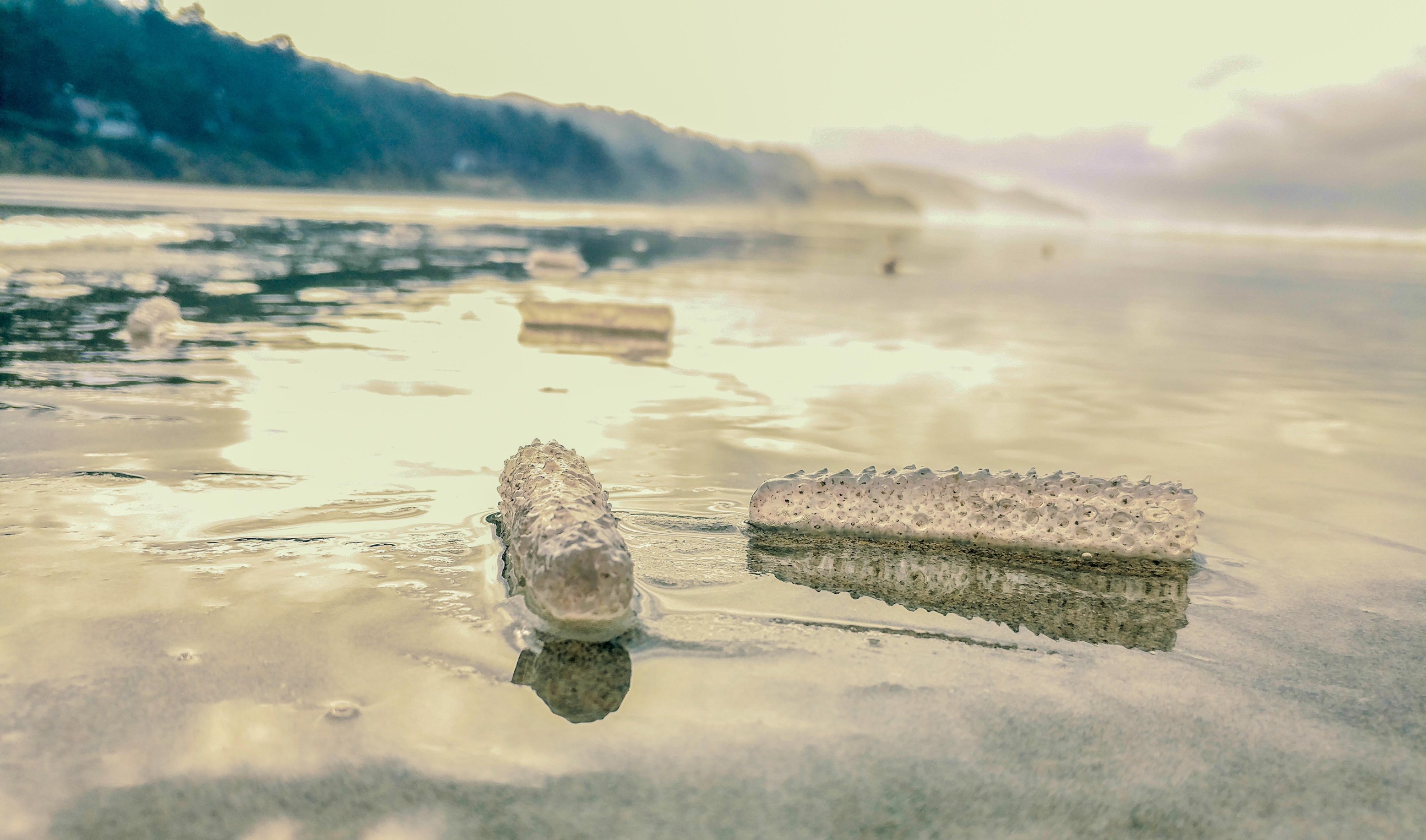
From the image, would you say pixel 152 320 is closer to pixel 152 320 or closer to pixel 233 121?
pixel 152 320

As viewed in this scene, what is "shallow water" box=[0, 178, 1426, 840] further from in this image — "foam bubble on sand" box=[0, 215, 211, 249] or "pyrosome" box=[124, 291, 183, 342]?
"foam bubble on sand" box=[0, 215, 211, 249]

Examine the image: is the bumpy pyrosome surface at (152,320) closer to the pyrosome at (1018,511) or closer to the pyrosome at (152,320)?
the pyrosome at (152,320)

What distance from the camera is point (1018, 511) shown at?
13.2 ft

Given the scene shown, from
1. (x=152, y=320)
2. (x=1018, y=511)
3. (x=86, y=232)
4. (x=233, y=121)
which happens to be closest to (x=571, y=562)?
(x=1018, y=511)

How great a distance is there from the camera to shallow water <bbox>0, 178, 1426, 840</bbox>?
2258 millimetres

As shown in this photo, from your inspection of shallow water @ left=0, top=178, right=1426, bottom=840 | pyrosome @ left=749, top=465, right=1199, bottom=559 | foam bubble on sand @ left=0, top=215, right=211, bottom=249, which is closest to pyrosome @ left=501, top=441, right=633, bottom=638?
shallow water @ left=0, top=178, right=1426, bottom=840

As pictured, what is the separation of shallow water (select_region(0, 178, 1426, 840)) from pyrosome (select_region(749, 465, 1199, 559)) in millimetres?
168

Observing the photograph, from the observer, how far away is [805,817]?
2.19 m

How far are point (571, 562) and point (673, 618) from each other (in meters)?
0.49

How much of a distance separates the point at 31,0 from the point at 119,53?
587 inches

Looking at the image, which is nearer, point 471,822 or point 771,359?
point 471,822

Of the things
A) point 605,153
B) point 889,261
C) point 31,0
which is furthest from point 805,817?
point 605,153

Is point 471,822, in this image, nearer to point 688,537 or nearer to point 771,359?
point 688,537

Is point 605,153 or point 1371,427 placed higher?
point 605,153
